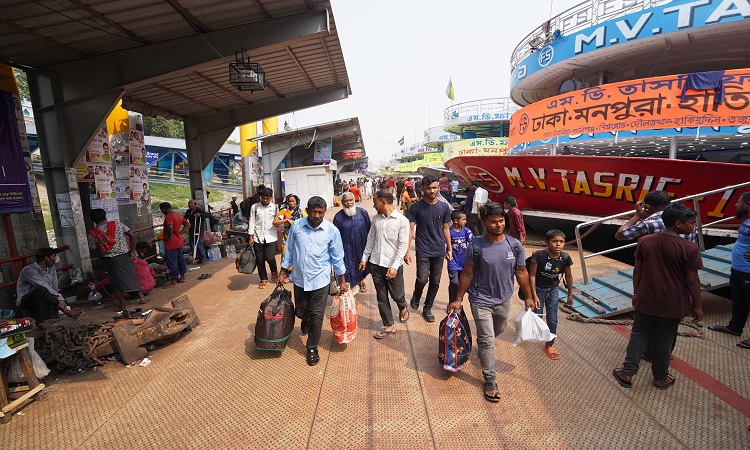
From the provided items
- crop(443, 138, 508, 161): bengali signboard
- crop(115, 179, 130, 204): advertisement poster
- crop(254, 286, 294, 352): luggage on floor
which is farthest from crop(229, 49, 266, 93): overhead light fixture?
crop(443, 138, 508, 161): bengali signboard

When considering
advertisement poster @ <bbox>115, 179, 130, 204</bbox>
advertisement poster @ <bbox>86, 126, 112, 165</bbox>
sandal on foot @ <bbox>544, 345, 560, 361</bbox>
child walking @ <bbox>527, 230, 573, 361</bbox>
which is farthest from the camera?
advertisement poster @ <bbox>115, 179, 130, 204</bbox>

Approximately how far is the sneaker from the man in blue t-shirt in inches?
169

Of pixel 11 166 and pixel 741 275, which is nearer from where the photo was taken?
pixel 741 275

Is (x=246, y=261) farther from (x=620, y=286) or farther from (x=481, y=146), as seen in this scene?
(x=481, y=146)

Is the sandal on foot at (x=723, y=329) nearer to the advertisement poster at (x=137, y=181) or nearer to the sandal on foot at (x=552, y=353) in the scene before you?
the sandal on foot at (x=552, y=353)

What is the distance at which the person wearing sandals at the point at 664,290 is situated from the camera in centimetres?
266

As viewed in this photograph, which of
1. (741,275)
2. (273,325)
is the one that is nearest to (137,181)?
(273,325)

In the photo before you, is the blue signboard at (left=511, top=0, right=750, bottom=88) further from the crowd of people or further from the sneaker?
the sneaker

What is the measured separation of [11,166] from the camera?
489 centimetres

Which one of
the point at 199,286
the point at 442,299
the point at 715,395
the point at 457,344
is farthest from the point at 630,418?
the point at 199,286

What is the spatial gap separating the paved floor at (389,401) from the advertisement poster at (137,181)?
17.8 ft

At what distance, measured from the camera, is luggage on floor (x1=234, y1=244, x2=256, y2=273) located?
5.70 metres

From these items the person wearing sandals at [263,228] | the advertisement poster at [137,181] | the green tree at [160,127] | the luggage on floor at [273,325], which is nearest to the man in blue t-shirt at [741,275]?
the luggage on floor at [273,325]

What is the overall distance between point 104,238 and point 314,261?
11.4 ft
